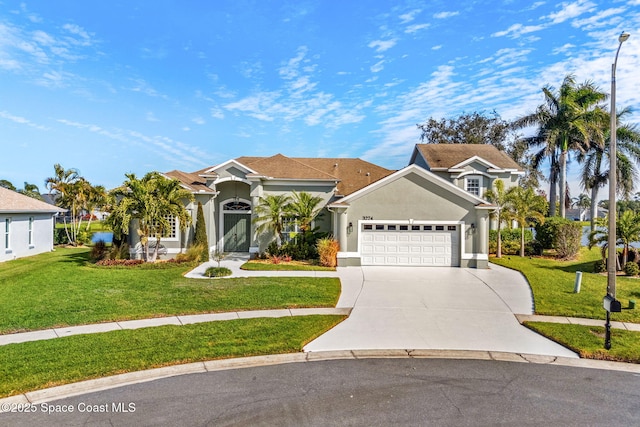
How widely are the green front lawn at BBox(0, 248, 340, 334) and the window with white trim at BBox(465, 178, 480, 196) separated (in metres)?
14.4

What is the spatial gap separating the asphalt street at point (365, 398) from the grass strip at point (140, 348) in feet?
2.15

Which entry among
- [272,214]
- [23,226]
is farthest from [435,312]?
[23,226]

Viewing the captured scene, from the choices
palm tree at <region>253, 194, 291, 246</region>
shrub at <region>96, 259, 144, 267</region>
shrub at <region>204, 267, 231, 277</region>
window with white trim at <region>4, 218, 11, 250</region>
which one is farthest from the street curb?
window with white trim at <region>4, 218, 11, 250</region>

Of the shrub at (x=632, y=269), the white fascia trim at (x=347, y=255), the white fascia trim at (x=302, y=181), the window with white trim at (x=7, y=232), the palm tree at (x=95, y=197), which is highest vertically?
the white fascia trim at (x=302, y=181)

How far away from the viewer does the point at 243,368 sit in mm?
6871

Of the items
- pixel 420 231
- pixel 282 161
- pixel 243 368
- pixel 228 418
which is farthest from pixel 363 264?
pixel 228 418

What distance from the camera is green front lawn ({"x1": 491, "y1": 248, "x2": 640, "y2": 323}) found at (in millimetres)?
10492

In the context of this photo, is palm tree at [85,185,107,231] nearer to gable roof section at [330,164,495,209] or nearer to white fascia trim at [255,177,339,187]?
white fascia trim at [255,177,339,187]

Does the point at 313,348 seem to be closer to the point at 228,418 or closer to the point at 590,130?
the point at 228,418

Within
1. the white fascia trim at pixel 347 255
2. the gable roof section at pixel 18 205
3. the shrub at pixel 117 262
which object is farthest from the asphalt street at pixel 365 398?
the gable roof section at pixel 18 205

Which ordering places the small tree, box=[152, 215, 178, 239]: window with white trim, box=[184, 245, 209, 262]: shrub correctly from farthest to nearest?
box=[152, 215, 178, 239]: window with white trim < the small tree < box=[184, 245, 209, 262]: shrub

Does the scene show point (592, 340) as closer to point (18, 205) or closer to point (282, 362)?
point (282, 362)

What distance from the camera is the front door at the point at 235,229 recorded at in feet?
70.6

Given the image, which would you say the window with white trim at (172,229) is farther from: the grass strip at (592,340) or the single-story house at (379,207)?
the grass strip at (592,340)
